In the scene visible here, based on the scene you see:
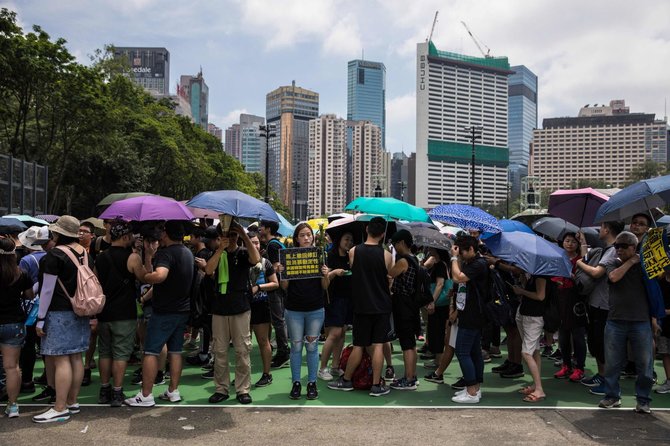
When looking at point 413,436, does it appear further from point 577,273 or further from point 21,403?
point 21,403

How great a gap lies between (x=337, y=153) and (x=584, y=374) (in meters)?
152

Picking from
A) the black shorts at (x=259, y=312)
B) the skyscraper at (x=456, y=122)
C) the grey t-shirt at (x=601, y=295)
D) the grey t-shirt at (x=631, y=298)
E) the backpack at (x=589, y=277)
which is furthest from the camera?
the skyscraper at (x=456, y=122)

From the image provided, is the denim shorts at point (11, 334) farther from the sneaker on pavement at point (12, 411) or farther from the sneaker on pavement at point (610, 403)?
the sneaker on pavement at point (610, 403)

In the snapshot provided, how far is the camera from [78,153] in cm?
3047

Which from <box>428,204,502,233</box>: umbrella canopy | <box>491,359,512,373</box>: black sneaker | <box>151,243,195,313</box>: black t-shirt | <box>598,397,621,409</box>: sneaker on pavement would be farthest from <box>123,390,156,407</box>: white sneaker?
<box>598,397,621,409</box>: sneaker on pavement

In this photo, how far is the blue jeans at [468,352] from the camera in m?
6.26

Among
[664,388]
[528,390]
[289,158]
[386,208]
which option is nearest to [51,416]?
[386,208]

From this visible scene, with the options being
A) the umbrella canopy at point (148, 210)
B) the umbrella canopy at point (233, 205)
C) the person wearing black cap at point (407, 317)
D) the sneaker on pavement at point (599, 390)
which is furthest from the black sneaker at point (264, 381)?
the sneaker on pavement at point (599, 390)

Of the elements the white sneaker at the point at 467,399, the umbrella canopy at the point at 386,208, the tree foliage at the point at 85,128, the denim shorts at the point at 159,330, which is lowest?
the white sneaker at the point at 467,399

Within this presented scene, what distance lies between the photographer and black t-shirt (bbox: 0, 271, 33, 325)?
5520mm

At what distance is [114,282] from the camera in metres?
5.98

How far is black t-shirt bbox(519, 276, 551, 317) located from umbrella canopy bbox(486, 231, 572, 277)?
0.43 meters

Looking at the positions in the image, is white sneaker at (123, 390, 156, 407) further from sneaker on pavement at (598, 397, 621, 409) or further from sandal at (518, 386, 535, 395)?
sneaker on pavement at (598, 397, 621, 409)

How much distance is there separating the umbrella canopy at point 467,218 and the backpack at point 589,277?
3.75ft
